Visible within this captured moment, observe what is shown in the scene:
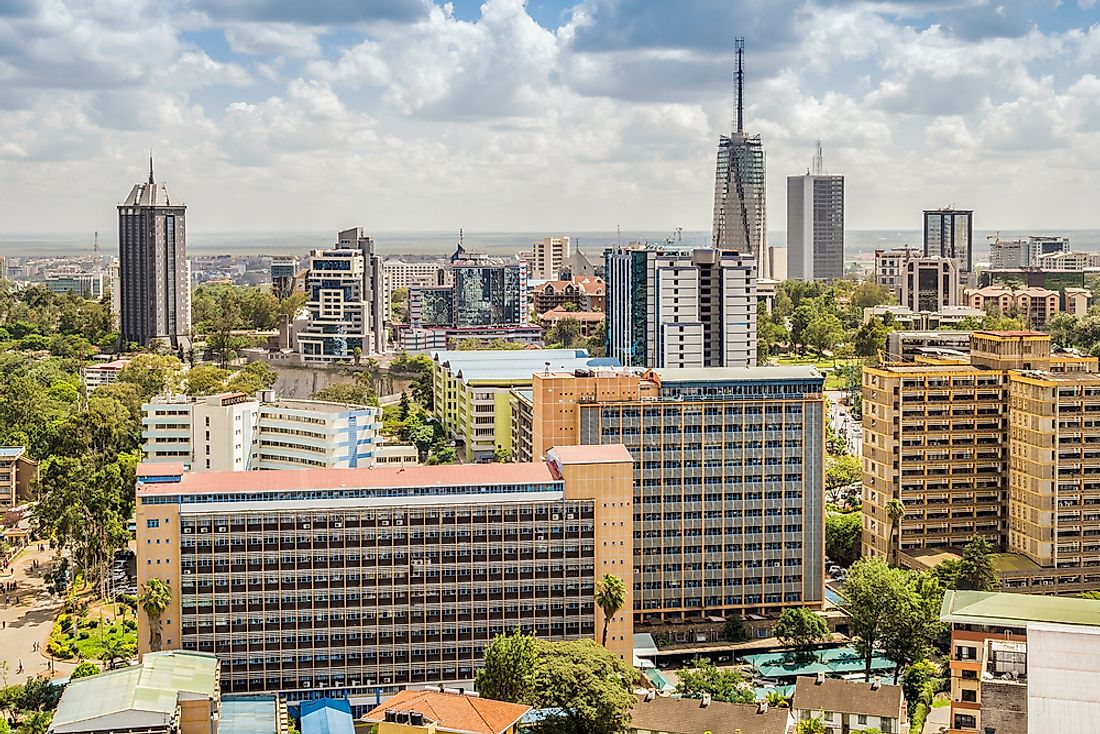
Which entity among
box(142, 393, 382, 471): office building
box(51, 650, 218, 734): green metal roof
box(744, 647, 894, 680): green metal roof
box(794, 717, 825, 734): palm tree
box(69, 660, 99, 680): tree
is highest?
box(142, 393, 382, 471): office building

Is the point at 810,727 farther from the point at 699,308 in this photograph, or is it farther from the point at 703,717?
the point at 699,308

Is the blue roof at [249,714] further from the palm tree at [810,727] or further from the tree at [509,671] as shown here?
the palm tree at [810,727]

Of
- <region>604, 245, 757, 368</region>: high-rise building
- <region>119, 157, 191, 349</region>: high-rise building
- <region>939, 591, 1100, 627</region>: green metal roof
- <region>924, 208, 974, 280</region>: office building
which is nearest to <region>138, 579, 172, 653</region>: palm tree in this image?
<region>939, 591, 1100, 627</region>: green metal roof

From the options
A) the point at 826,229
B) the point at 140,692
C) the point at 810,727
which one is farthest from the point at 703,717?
the point at 826,229

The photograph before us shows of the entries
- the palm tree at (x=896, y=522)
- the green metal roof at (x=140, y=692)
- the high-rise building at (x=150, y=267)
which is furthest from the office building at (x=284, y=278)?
the green metal roof at (x=140, y=692)

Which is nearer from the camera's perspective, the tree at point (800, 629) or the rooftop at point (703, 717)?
the rooftop at point (703, 717)

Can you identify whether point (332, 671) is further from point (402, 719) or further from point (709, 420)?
point (709, 420)

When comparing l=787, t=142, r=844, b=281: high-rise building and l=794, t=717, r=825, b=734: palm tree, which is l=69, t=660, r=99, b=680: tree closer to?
l=794, t=717, r=825, b=734: palm tree
